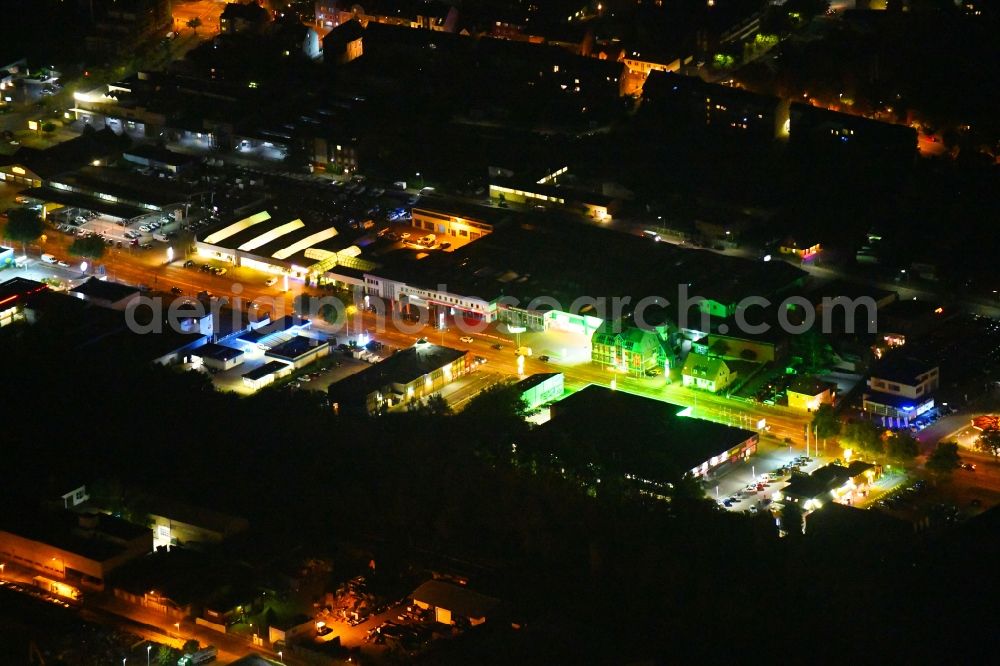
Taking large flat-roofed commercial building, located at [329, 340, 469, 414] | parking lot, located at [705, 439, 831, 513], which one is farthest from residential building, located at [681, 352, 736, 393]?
large flat-roofed commercial building, located at [329, 340, 469, 414]

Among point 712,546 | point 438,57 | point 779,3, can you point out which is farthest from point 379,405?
point 779,3

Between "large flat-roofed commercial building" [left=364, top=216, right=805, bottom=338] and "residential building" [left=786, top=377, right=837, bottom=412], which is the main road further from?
"large flat-roofed commercial building" [left=364, top=216, right=805, bottom=338]

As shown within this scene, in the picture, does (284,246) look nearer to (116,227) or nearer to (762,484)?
(116,227)

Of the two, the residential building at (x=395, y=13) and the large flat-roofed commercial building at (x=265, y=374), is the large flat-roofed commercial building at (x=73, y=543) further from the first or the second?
the residential building at (x=395, y=13)

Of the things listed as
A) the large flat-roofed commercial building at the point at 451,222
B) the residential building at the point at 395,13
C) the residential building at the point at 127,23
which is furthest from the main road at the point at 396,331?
the residential building at the point at 395,13

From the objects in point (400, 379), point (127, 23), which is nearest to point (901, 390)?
point (400, 379)
